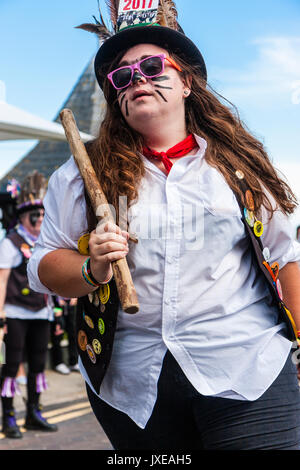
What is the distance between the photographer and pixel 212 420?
181 cm

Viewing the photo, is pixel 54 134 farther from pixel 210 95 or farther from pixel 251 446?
pixel 251 446

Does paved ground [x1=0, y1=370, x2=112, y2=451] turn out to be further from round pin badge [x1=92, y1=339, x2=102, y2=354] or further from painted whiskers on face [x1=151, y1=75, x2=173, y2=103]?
painted whiskers on face [x1=151, y1=75, x2=173, y2=103]

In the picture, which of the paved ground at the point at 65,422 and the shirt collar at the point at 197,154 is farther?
the paved ground at the point at 65,422

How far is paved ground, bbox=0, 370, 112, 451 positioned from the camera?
16.3 feet

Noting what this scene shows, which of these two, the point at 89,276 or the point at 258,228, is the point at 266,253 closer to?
the point at 258,228

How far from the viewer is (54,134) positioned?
24.0ft

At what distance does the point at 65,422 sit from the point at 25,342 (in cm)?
78

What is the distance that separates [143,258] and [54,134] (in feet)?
18.5

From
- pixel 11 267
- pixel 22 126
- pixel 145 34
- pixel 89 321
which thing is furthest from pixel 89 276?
pixel 22 126

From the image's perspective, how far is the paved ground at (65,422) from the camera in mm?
4977

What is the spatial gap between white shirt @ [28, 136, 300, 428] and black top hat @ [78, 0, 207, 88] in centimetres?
48

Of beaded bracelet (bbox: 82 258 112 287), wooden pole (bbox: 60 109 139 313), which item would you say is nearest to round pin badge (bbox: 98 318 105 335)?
beaded bracelet (bbox: 82 258 112 287)

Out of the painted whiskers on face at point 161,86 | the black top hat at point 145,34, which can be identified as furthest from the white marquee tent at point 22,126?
the painted whiskers on face at point 161,86

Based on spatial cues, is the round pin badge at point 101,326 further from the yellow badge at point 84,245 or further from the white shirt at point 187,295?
the yellow badge at point 84,245
